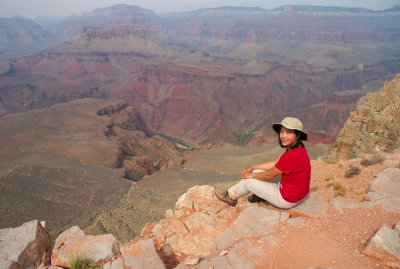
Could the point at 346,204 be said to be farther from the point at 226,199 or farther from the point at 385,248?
the point at 226,199

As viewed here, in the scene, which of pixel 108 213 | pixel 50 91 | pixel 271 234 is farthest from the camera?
pixel 50 91

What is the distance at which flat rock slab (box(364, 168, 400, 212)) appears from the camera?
18.4 feet

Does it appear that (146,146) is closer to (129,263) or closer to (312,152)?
(312,152)

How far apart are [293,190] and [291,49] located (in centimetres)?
19236

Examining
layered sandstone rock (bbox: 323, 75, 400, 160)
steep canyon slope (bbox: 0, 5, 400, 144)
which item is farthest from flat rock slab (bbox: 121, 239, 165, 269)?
steep canyon slope (bbox: 0, 5, 400, 144)

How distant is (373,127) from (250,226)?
1073 cm

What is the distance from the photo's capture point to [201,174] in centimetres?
2470

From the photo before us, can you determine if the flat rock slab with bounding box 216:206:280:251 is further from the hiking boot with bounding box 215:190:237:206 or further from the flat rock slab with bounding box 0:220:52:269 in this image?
the flat rock slab with bounding box 0:220:52:269

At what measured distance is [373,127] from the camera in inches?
504

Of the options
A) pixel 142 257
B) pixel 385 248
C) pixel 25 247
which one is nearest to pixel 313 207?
pixel 385 248

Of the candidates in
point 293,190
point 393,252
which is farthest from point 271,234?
point 393,252

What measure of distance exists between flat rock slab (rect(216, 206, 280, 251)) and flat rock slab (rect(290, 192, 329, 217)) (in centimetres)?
59

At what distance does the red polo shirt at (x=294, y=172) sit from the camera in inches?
200

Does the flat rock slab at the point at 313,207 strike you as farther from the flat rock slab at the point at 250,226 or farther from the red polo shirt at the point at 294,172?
the flat rock slab at the point at 250,226
